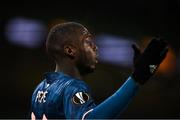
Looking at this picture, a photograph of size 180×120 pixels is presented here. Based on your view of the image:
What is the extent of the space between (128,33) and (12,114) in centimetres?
333

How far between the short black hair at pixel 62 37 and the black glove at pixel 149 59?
44 cm

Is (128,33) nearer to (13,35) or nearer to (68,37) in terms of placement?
(13,35)

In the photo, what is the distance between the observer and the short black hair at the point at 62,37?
2980mm

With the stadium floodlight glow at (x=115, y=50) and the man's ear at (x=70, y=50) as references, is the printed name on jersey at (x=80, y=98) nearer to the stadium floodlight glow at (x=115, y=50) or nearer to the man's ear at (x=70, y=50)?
the man's ear at (x=70, y=50)

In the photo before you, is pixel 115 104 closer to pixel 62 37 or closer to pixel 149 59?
pixel 149 59

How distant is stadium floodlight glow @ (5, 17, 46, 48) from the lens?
12.2 m

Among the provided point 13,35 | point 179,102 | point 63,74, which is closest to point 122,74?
point 179,102

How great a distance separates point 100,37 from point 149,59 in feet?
31.7

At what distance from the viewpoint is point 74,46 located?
2969mm

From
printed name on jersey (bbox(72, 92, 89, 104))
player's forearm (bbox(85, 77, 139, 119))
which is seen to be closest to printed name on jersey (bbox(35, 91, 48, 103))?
printed name on jersey (bbox(72, 92, 89, 104))

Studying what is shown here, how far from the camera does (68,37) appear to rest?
117 inches

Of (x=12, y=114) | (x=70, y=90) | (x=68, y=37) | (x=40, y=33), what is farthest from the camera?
(x=40, y=33)

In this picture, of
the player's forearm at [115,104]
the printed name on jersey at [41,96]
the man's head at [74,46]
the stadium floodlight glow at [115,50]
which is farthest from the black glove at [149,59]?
the stadium floodlight glow at [115,50]

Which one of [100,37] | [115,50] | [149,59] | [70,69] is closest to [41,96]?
[70,69]
